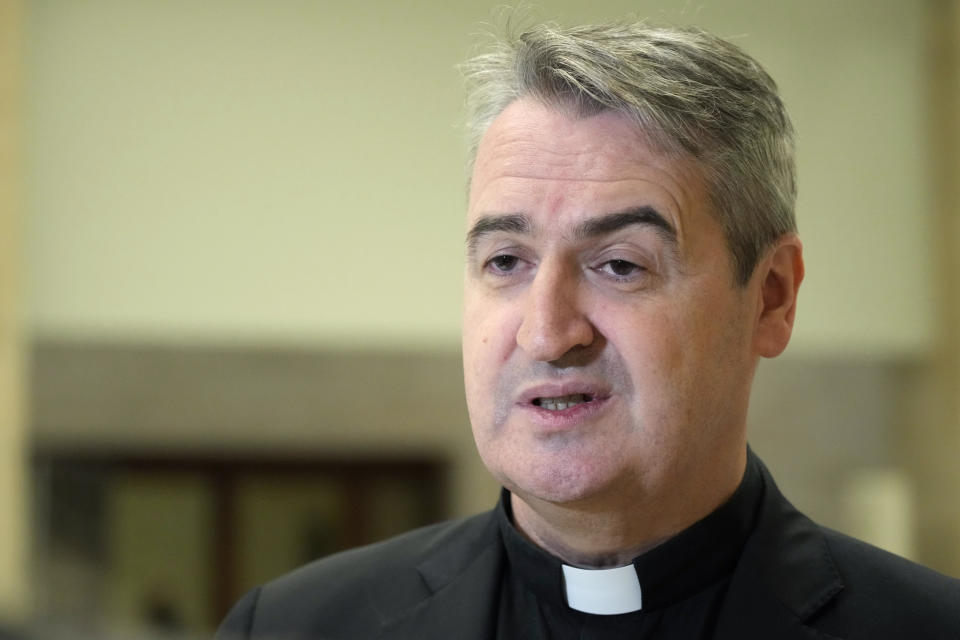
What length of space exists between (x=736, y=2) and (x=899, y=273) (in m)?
1.73

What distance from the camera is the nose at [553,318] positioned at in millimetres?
1704

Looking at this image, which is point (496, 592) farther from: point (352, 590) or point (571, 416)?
point (571, 416)

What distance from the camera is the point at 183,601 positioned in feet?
24.2

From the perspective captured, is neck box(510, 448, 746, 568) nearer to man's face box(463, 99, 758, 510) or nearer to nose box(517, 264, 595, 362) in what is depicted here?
man's face box(463, 99, 758, 510)

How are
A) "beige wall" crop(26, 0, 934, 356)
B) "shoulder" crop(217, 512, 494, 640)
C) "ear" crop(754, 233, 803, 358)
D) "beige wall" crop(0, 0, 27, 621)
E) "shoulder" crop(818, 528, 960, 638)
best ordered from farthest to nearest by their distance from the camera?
"beige wall" crop(26, 0, 934, 356) < "beige wall" crop(0, 0, 27, 621) < "shoulder" crop(217, 512, 494, 640) < "ear" crop(754, 233, 803, 358) < "shoulder" crop(818, 528, 960, 638)

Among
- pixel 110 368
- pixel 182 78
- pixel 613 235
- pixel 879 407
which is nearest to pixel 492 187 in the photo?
pixel 613 235

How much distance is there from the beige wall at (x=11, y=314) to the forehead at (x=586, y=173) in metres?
4.38

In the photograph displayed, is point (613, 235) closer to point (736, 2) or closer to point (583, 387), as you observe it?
point (583, 387)

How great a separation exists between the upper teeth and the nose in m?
0.07

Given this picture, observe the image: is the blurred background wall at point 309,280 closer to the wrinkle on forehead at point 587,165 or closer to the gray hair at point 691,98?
the gray hair at point 691,98

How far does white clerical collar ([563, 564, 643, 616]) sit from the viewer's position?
6.16 ft

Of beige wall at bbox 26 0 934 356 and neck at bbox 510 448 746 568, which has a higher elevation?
beige wall at bbox 26 0 934 356

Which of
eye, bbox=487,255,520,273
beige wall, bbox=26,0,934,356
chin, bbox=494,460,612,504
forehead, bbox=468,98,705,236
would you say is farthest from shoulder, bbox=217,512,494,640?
beige wall, bbox=26,0,934,356

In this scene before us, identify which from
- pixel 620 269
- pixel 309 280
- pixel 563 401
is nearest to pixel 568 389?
pixel 563 401
